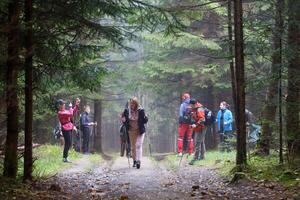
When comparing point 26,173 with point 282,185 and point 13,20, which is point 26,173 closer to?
point 13,20

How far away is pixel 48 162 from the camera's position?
16.3 meters

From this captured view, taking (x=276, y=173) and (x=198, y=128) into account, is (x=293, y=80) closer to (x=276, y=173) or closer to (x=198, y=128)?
(x=276, y=173)

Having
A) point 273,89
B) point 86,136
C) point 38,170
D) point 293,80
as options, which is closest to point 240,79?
point 293,80

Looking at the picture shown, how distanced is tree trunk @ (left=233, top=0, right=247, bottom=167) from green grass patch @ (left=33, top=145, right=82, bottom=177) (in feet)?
16.6

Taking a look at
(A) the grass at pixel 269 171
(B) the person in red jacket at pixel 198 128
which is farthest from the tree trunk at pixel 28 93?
(B) the person in red jacket at pixel 198 128

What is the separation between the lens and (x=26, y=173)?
32.9 feet

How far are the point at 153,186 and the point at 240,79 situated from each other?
329 cm

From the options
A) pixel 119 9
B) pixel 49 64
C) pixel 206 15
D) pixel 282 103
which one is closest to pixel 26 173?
pixel 49 64

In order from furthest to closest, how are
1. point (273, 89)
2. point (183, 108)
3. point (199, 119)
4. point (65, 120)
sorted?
point (183, 108) < point (65, 120) < point (199, 119) < point (273, 89)

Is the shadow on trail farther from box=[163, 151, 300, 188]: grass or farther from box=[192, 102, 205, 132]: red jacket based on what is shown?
box=[192, 102, 205, 132]: red jacket

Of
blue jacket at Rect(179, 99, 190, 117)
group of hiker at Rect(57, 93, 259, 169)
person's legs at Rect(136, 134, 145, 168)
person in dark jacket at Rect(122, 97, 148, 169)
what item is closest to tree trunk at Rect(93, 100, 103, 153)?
group of hiker at Rect(57, 93, 259, 169)

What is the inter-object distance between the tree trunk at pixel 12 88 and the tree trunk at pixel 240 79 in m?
5.10

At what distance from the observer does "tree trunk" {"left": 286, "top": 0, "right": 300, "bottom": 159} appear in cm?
1080

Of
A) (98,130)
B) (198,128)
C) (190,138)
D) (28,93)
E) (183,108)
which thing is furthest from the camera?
(98,130)
